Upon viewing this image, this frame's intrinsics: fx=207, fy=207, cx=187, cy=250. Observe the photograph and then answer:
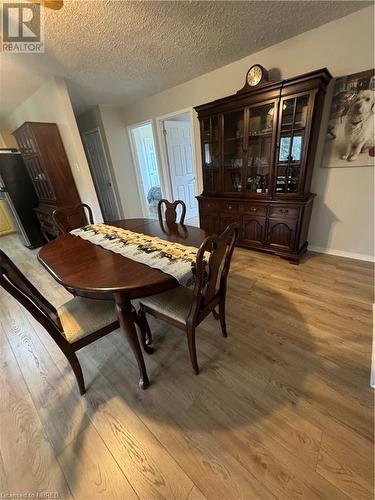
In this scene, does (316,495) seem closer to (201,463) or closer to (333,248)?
(201,463)

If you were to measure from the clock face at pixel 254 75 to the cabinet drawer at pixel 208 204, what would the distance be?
139 cm

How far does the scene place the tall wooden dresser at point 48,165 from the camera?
9.37 ft

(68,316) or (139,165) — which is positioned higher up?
(139,165)

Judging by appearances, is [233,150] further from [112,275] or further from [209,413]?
[209,413]

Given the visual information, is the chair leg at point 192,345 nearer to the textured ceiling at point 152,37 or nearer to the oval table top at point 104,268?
the oval table top at point 104,268

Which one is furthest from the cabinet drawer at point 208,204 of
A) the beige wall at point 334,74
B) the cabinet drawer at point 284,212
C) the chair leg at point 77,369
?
the chair leg at point 77,369

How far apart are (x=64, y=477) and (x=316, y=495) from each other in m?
1.13

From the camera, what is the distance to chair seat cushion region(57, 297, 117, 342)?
122 centimetres

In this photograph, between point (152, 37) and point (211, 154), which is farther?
point (211, 154)

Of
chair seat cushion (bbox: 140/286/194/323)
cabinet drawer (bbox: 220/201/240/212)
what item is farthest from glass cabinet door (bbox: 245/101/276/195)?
chair seat cushion (bbox: 140/286/194/323)

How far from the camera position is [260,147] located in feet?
8.36

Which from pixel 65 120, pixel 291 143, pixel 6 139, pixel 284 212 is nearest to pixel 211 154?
pixel 291 143

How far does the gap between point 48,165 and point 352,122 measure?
3.77 meters

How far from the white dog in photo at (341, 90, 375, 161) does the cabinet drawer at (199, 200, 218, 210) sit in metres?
1.57
